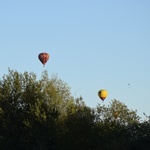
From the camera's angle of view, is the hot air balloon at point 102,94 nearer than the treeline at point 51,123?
No

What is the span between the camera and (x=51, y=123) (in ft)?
160

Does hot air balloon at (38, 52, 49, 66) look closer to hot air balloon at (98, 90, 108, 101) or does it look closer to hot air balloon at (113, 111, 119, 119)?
hot air balloon at (98, 90, 108, 101)

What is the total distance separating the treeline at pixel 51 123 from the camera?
158 ft

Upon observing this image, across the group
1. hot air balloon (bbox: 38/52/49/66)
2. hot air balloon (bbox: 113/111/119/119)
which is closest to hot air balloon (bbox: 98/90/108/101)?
hot air balloon (bbox: 113/111/119/119)

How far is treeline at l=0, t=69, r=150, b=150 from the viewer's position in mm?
48031

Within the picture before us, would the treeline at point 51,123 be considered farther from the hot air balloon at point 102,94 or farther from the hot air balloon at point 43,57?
the hot air balloon at point 102,94

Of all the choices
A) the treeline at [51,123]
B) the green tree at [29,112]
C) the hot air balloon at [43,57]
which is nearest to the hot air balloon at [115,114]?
the treeline at [51,123]

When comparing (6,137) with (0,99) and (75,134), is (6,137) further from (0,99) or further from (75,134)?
(75,134)

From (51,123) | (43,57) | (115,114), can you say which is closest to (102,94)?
(115,114)

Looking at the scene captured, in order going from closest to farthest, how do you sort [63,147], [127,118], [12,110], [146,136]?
[146,136] < [63,147] < [12,110] < [127,118]

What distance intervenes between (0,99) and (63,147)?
32.8ft

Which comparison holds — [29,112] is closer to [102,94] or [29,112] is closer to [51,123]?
[51,123]

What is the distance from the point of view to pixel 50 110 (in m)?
49.9

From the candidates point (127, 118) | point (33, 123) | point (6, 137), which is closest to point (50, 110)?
point (33, 123)
